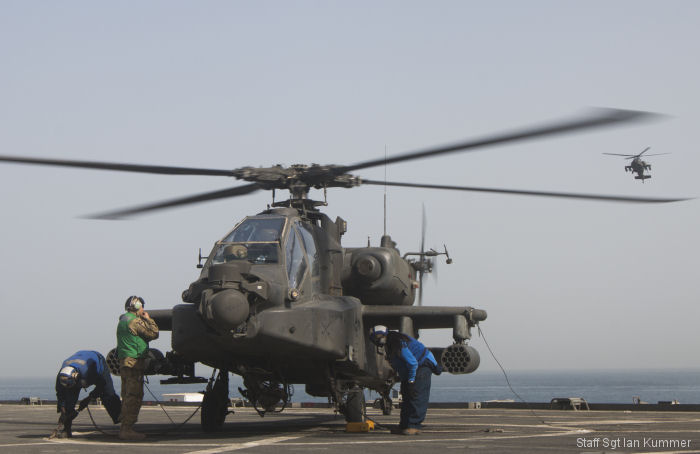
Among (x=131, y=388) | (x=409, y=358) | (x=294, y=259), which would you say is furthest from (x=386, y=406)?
(x=131, y=388)

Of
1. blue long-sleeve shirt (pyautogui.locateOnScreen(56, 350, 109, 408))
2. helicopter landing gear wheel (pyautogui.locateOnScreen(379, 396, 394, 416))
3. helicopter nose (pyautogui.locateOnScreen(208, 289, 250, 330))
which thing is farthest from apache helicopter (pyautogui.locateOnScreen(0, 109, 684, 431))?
helicopter landing gear wheel (pyautogui.locateOnScreen(379, 396, 394, 416))

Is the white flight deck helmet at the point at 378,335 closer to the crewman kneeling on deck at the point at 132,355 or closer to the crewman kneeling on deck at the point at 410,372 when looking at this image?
the crewman kneeling on deck at the point at 410,372

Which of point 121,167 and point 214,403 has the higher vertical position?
point 121,167

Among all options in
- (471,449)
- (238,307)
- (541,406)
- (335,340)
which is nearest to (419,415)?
(335,340)

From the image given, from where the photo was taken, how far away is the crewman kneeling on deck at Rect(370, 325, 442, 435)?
12492 mm

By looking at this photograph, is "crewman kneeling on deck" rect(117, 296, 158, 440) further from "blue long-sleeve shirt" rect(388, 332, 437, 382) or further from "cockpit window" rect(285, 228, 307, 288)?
"blue long-sleeve shirt" rect(388, 332, 437, 382)

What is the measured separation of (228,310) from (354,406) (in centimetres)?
347

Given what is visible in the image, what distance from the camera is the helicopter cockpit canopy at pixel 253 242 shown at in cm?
1238

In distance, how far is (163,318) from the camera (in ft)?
47.9

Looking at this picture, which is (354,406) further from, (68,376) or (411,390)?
(68,376)

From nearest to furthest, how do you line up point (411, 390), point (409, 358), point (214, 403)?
point (411, 390)
point (409, 358)
point (214, 403)

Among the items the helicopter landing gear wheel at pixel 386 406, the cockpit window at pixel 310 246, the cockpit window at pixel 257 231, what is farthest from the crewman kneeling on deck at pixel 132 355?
the helicopter landing gear wheel at pixel 386 406

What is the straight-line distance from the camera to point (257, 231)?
12.9 metres

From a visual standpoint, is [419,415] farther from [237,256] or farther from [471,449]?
[237,256]
